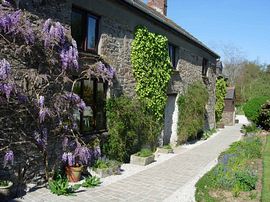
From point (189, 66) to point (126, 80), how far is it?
7.67 m

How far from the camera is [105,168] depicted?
950 cm

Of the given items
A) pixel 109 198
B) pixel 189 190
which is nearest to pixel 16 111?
pixel 109 198

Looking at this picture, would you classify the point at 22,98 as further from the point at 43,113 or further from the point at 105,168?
the point at 105,168

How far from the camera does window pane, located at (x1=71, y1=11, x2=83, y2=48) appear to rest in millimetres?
9391

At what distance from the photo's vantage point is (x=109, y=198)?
755 centimetres

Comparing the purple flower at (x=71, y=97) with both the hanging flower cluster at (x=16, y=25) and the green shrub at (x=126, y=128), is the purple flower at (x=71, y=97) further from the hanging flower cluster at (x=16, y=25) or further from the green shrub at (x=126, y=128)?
the green shrub at (x=126, y=128)

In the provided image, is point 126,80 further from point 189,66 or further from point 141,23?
point 189,66

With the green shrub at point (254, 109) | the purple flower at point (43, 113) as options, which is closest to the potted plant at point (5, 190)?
the purple flower at point (43, 113)

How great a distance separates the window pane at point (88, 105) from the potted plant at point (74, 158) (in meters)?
1.15

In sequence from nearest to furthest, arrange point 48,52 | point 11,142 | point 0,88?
point 0,88, point 11,142, point 48,52

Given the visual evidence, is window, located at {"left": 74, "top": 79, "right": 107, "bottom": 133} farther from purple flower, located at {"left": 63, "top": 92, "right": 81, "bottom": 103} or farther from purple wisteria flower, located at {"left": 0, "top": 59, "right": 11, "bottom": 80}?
purple wisteria flower, located at {"left": 0, "top": 59, "right": 11, "bottom": 80}

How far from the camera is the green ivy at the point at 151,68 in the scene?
12.4m

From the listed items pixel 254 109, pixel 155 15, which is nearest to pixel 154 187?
pixel 155 15

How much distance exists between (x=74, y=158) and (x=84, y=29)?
12.7 feet
